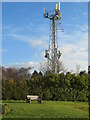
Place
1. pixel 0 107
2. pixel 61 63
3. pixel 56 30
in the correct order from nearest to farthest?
pixel 0 107 → pixel 56 30 → pixel 61 63

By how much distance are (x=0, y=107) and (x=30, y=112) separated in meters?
1.17

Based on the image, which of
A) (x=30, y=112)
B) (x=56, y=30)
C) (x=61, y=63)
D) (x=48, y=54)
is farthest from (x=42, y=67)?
(x=30, y=112)

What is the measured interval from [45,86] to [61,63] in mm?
10102

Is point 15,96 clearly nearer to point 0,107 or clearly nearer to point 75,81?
point 75,81

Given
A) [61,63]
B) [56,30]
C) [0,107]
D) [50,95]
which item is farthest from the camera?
[61,63]

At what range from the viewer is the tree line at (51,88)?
46.6 ft

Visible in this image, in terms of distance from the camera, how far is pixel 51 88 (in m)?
14.3

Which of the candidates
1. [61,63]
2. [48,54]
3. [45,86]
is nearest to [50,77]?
[45,86]

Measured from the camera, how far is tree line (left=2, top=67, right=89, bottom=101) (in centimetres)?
1420

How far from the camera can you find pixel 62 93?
46.5 feet

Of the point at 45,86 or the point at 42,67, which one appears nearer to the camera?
the point at 45,86

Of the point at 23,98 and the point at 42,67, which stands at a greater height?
the point at 42,67

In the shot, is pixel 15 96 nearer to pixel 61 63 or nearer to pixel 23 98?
pixel 23 98

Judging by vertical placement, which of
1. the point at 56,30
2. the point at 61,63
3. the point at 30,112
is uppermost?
the point at 56,30
